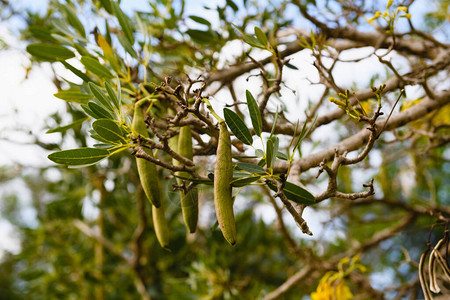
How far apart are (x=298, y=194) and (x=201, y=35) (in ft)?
2.30

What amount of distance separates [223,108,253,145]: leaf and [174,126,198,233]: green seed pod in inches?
3.9

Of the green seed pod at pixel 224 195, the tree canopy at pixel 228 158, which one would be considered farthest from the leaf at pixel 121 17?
the green seed pod at pixel 224 195

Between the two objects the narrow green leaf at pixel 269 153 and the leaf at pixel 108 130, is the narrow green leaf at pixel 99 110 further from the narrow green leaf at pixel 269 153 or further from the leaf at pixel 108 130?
the narrow green leaf at pixel 269 153

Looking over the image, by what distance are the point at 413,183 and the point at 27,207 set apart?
3.91m

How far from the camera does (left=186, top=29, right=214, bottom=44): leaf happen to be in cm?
111

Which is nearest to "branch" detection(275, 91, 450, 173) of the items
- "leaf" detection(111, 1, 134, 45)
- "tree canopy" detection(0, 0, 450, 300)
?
"tree canopy" detection(0, 0, 450, 300)

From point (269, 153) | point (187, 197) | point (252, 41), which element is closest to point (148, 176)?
point (187, 197)

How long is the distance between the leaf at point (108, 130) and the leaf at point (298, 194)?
24 centimetres

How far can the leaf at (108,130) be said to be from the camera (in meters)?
0.57

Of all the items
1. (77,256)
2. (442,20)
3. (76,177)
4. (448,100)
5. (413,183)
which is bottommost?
(413,183)

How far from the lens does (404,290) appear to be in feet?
4.41

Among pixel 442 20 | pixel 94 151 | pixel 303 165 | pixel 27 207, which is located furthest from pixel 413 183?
pixel 27 207

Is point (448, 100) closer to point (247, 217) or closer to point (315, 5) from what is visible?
point (315, 5)

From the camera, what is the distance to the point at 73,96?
2.44 feet
